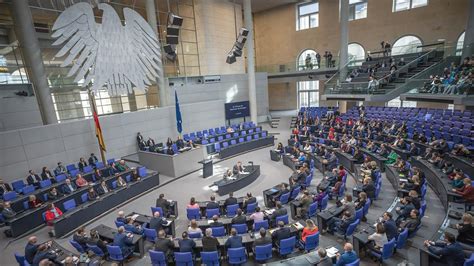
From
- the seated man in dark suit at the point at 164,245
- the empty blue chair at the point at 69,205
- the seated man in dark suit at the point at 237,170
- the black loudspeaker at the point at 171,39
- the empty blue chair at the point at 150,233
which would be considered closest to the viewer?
the seated man in dark suit at the point at 164,245

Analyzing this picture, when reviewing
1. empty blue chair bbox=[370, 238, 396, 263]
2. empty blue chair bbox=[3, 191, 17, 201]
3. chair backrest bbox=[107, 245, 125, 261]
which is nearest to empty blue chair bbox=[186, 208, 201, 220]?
chair backrest bbox=[107, 245, 125, 261]

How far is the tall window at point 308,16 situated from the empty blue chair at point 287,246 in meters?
27.1

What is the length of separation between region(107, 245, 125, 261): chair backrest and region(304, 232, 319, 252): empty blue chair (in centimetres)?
481

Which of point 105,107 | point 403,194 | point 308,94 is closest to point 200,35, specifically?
point 105,107

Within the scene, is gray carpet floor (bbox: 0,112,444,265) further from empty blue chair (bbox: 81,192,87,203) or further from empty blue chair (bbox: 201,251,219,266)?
empty blue chair (bbox: 201,251,219,266)

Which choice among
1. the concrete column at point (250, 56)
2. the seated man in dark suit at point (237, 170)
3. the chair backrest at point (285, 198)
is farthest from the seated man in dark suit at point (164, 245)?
the concrete column at point (250, 56)

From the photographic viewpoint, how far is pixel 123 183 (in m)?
11.5

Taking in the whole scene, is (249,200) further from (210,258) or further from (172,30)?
(172,30)

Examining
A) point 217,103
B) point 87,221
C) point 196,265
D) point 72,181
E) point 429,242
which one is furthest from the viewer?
point 217,103

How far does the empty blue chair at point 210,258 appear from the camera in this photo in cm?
632

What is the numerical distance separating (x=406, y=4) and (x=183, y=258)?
2699 centimetres

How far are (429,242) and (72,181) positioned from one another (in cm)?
1270

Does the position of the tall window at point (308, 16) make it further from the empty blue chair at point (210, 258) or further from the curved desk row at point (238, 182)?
the empty blue chair at point (210, 258)

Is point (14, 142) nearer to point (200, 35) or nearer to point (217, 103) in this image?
point (217, 103)
